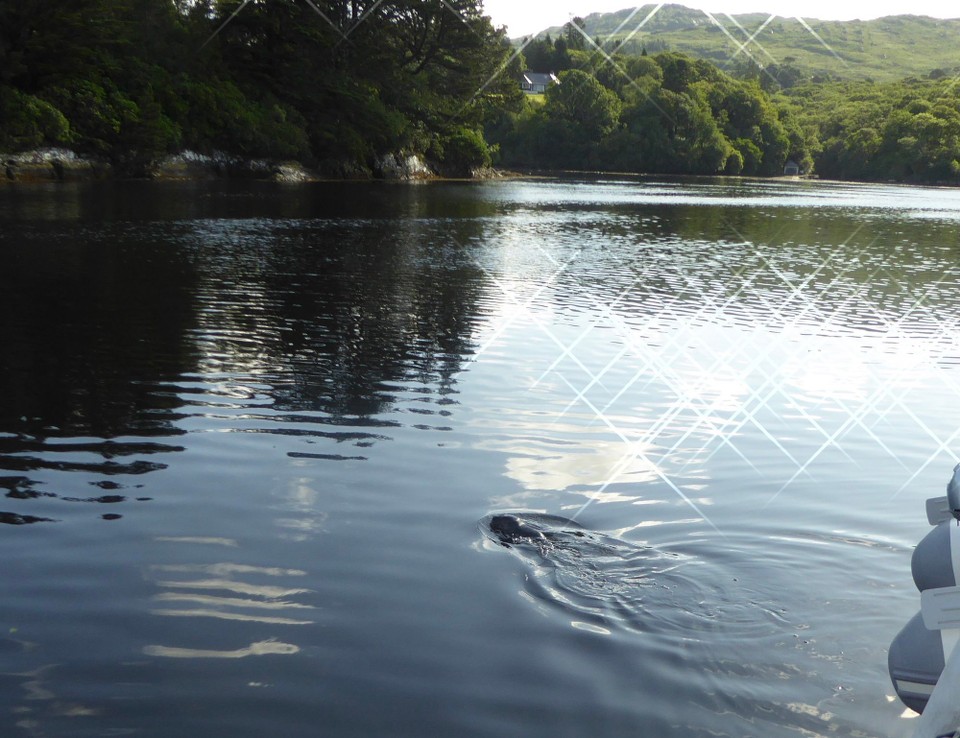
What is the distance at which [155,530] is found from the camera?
675 centimetres

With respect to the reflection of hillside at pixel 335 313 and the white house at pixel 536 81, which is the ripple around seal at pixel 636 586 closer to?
the reflection of hillside at pixel 335 313

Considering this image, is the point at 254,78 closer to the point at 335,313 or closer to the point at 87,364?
the point at 335,313

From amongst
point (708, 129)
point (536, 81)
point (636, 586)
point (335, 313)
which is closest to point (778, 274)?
point (335, 313)

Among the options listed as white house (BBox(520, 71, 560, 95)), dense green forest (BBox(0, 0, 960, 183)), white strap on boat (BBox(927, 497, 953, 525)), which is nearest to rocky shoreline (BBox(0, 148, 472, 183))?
dense green forest (BBox(0, 0, 960, 183))

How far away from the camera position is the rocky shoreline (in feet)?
157

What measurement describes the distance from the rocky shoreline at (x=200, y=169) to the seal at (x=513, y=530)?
147ft

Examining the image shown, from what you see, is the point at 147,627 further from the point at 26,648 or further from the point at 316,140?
the point at 316,140

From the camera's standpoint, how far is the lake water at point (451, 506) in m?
4.81

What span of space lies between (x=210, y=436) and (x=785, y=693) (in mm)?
5751

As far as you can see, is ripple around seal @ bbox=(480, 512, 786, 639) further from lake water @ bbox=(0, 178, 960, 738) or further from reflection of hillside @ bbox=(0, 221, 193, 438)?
reflection of hillside @ bbox=(0, 221, 193, 438)

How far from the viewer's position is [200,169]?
61.4m

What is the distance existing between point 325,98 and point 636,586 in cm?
7124

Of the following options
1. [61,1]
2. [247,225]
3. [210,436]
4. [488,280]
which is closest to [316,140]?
[61,1]

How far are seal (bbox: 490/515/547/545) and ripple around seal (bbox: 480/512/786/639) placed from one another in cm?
3
